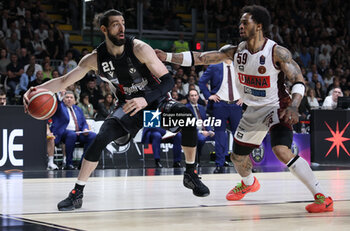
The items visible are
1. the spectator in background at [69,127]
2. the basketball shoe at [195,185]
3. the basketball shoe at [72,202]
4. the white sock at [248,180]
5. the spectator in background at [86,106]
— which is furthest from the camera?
the spectator in background at [86,106]

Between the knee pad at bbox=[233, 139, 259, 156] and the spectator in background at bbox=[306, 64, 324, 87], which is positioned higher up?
the spectator in background at bbox=[306, 64, 324, 87]

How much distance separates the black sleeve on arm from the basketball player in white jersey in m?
0.40

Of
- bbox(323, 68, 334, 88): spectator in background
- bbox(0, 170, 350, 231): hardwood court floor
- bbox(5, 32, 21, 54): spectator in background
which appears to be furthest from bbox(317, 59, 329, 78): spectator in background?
bbox(0, 170, 350, 231): hardwood court floor

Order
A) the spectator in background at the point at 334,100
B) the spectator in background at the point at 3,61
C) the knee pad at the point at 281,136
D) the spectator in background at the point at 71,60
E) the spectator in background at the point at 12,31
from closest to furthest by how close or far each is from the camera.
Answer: the knee pad at the point at 281,136 → the spectator in background at the point at 334,100 → the spectator in background at the point at 3,61 → the spectator in background at the point at 71,60 → the spectator in background at the point at 12,31

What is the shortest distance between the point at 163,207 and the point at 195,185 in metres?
0.44

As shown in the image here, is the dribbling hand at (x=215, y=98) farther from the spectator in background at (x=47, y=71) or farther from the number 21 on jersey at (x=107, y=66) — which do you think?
the spectator in background at (x=47, y=71)

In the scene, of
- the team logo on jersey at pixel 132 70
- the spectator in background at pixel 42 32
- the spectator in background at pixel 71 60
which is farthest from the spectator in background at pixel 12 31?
the team logo on jersey at pixel 132 70

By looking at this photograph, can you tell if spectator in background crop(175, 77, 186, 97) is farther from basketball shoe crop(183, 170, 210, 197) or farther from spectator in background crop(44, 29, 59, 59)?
basketball shoe crop(183, 170, 210, 197)

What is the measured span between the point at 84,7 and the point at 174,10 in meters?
3.83

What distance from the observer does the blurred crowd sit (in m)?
15.2

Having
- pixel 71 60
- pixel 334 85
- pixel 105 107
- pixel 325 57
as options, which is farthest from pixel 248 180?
pixel 325 57

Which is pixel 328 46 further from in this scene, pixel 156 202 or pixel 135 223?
pixel 135 223

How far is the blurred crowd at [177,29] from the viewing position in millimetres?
15250

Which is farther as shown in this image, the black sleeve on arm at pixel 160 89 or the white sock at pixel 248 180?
the white sock at pixel 248 180
